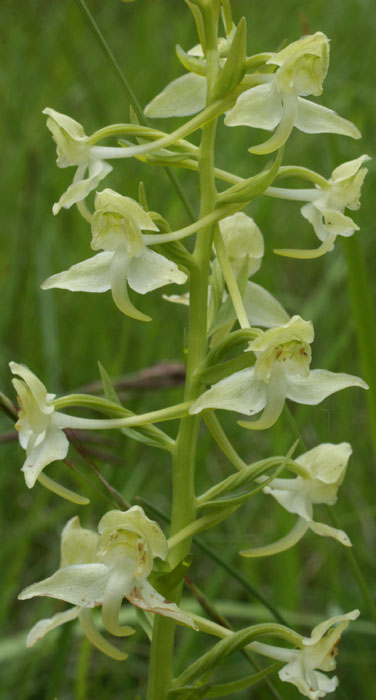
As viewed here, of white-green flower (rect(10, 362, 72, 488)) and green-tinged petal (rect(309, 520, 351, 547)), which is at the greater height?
white-green flower (rect(10, 362, 72, 488))

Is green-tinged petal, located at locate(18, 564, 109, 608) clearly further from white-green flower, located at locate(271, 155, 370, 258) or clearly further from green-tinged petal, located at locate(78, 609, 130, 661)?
white-green flower, located at locate(271, 155, 370, 258)

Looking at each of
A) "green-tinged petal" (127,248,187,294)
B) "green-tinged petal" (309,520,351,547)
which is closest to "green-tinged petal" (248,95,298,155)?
"green-tinged petal" (127,248,187,294)

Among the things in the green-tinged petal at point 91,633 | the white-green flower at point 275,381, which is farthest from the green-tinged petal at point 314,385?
the green-tinged petal at point 91,633

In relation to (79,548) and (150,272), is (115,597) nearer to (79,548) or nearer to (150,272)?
(79,548)

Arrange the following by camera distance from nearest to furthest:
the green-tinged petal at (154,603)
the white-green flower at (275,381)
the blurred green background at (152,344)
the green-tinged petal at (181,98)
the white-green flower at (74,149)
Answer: the green-tinged petal at (154,603) < the white-green flower at (275,381) < the white-green flower at (74,149) < the green-tinged petal at (181,98) < the blurred green background at (152,344)

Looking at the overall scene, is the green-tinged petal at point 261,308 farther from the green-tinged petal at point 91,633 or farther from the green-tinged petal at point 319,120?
the green-tinged petal at point 91,633

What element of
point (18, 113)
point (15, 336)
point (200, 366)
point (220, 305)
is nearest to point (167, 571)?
point (200, 366)
